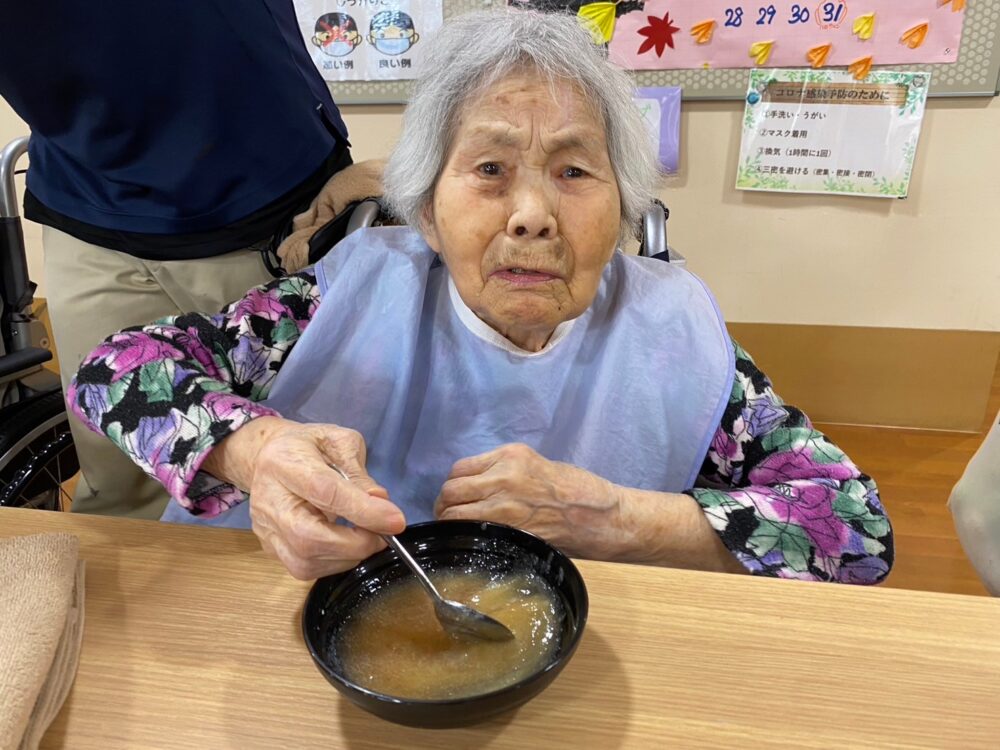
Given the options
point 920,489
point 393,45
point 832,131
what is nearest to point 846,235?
point 832,131

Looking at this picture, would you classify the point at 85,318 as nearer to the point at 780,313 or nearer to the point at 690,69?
the point at 690,69

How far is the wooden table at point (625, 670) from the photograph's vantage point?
Answer: 2.06 ft

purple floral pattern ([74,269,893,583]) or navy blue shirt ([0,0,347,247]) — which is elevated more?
navy blue shirt ([0,0,347,247])

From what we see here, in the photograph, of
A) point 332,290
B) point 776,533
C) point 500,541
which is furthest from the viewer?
point 332,290

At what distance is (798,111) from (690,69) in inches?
16.4

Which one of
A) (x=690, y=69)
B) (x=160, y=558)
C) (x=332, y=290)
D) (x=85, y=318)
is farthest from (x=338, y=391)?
(x=690, y=69)

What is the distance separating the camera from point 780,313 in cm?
297

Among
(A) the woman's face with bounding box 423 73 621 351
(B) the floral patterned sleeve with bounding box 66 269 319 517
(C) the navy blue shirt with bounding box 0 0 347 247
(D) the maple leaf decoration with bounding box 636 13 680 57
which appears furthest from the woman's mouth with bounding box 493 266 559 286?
(D) the maple leaf decoration with bounding box 636 13 680 57

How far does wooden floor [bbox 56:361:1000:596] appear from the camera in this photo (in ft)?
7.36

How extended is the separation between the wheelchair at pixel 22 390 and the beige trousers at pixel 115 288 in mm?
91

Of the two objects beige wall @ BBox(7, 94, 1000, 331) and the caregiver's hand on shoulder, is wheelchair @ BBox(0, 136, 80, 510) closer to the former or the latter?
the caregiver's hand on shoulder

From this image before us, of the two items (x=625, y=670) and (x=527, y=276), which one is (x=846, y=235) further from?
(x=625, y=670)

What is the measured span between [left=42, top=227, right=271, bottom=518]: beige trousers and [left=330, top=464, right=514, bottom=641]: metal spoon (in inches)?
40.5

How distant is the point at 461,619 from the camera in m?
0.69
